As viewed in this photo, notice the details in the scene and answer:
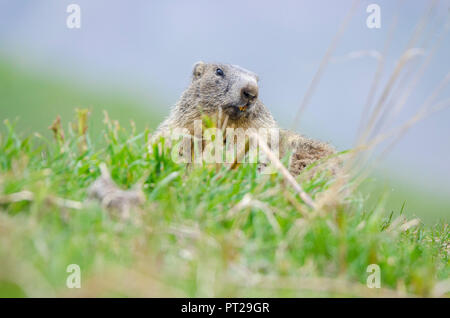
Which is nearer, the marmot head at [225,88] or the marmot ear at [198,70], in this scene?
the marmot head at [225,88]

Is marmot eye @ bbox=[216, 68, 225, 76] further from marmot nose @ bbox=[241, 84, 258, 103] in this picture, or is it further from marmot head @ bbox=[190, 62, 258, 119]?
marmot nose @ bbox=[241, 84, 258, 103]

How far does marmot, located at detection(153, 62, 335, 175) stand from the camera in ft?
18.0

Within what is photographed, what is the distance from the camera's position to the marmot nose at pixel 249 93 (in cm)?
543

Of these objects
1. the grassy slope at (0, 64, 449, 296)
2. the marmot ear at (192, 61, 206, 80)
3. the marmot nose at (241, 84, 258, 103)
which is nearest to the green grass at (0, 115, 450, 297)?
the grassy slope at (0, 64, 449, 296)

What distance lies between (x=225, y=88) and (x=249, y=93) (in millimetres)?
431

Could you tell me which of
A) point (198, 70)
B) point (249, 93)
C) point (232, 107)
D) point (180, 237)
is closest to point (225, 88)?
point (232, 107)

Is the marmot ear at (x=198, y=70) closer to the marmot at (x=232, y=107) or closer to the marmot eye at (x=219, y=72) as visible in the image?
the marmot at (x=232, y=107)

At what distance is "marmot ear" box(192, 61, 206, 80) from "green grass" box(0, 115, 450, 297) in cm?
270

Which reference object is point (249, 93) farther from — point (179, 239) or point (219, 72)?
point (179, 239)

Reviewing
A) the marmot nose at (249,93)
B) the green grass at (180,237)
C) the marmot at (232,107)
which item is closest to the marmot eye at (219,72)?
the marmot at (232,107)

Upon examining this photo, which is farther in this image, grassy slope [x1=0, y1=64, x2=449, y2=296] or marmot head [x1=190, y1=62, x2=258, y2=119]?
marmot head [x1=190, y1=62, x2=258, y2=119]

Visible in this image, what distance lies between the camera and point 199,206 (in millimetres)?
3109

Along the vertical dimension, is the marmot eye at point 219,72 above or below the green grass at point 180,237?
above
